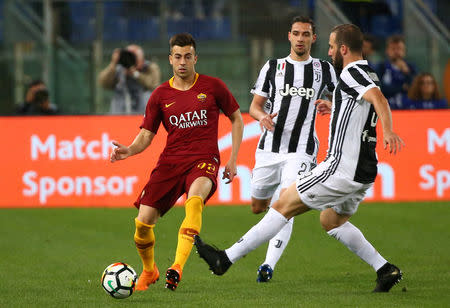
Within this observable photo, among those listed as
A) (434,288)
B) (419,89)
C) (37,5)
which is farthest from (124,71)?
(434,288)

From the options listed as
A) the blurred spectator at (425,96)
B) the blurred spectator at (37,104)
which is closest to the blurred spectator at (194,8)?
the blurred spectator at (37,104)

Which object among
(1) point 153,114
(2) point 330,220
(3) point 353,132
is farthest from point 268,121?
(3) point 353,132

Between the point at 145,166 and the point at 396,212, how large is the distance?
11.9 ft

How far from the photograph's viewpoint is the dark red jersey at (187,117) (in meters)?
7.64

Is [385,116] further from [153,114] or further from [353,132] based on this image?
[153,114]

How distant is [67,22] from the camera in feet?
59.1

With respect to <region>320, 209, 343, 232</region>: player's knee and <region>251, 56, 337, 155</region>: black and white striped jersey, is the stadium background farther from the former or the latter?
<region>320, 209, 343, 232</region>: player's knee

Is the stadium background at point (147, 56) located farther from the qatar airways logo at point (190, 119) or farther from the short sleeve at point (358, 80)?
the short sleeve at point (358, 80)

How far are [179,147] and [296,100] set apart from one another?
54.6 inches

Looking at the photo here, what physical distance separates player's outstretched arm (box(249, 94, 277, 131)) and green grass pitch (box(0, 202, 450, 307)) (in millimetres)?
1308

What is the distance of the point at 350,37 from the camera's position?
6.95 meters

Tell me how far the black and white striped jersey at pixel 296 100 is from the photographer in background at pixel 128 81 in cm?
700

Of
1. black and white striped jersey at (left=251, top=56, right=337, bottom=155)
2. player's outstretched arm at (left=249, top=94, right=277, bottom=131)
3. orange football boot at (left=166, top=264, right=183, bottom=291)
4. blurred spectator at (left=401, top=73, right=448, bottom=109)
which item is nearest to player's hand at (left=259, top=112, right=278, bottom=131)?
player's outstretched arm at (left=249, top=94, right=277, bottom=131)

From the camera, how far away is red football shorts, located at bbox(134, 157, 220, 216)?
7543 millimetres
